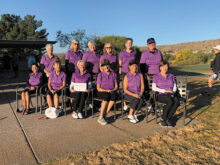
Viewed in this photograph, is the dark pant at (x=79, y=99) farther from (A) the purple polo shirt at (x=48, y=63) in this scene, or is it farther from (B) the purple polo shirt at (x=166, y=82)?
(B) the purple polo shirt at (x=166, y=82)

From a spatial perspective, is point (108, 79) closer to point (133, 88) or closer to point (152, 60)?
point (133, 88)

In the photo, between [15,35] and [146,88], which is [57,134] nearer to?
[146,88]

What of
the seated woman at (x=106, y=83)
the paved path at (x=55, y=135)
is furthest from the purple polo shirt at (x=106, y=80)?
the paved path at (x=55, y=135)

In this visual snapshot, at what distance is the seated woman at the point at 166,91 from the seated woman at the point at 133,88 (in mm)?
→ 322

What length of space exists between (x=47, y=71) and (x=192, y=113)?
359cm

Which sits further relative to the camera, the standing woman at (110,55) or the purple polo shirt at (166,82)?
the standing woman at (110,55)

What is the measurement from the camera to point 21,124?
3877mm

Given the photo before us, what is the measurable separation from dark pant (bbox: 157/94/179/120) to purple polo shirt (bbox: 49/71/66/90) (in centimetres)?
217

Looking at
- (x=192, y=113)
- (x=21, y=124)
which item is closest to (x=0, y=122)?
(x=21, y=124)

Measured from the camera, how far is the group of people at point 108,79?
3898 millimetres

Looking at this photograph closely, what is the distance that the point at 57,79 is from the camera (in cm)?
445

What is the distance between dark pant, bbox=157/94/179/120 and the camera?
3.73 m

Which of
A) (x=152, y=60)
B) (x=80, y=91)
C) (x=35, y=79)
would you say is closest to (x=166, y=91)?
(x=152, y=60)

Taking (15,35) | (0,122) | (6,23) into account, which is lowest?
(0,122)
